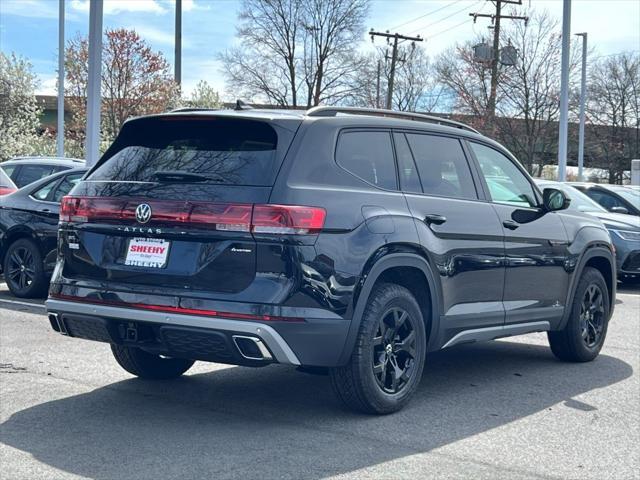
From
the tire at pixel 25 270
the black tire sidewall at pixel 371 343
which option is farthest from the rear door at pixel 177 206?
the tire at pixel 25 270

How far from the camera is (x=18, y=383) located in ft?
21.7

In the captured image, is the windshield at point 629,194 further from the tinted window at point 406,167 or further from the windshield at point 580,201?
the tinted window at point 406,167

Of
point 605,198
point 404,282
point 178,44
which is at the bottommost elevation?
point 404,282

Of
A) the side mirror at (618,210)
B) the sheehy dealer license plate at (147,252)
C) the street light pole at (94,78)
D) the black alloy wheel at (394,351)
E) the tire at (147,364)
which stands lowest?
the tire at (147,364)

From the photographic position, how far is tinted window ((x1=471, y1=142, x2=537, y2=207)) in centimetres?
715

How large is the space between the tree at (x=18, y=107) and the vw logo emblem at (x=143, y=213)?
3864 cm

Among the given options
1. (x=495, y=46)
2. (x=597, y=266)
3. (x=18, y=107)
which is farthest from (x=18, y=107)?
(x=597, y=266)

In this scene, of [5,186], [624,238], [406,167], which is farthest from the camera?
[624,238]

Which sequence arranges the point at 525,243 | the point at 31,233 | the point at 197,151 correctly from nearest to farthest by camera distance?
the point at 197,151, the point at 525,243, the point at 31,233

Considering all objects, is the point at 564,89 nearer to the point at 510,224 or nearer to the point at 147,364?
the point at 510,224

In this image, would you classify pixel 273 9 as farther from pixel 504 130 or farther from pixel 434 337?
pixel 434 337

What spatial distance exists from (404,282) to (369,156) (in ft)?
2.69

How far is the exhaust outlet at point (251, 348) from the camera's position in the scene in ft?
17.1

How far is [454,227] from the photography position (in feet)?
21.1
